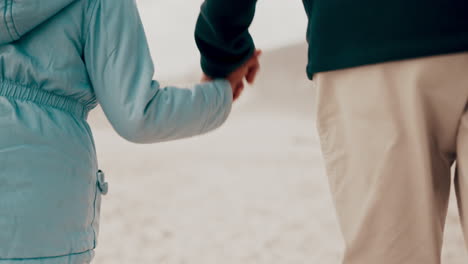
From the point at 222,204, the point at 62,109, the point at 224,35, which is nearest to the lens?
the point at 62,109

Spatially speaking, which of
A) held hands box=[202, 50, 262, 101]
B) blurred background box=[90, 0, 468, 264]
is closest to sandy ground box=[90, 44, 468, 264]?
blurred background box=[90, 0, 468, 264]

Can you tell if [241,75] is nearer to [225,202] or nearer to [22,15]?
[22,15]

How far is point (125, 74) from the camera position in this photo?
93 centimetres

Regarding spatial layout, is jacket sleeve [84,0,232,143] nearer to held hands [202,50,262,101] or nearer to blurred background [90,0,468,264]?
held hands [202,50,262,101]

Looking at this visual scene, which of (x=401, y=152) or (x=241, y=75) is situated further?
(x=241, y=75)

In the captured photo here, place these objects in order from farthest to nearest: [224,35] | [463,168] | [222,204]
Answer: [222,204] < [224,35] < [463,168]

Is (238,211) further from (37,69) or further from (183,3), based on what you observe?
(183,3)

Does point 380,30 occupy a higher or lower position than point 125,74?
higher

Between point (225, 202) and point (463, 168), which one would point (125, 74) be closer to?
point (463, 168)

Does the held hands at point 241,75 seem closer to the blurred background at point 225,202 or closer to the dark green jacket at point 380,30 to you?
the dark green jacket at point 380,30

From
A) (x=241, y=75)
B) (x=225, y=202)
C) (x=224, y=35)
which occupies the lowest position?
(x=225, y=202)

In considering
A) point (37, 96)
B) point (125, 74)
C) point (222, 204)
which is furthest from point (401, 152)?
point (222, 204)

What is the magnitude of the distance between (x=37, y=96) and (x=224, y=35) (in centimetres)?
47

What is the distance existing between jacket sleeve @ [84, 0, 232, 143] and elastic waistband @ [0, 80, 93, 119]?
0.05m
